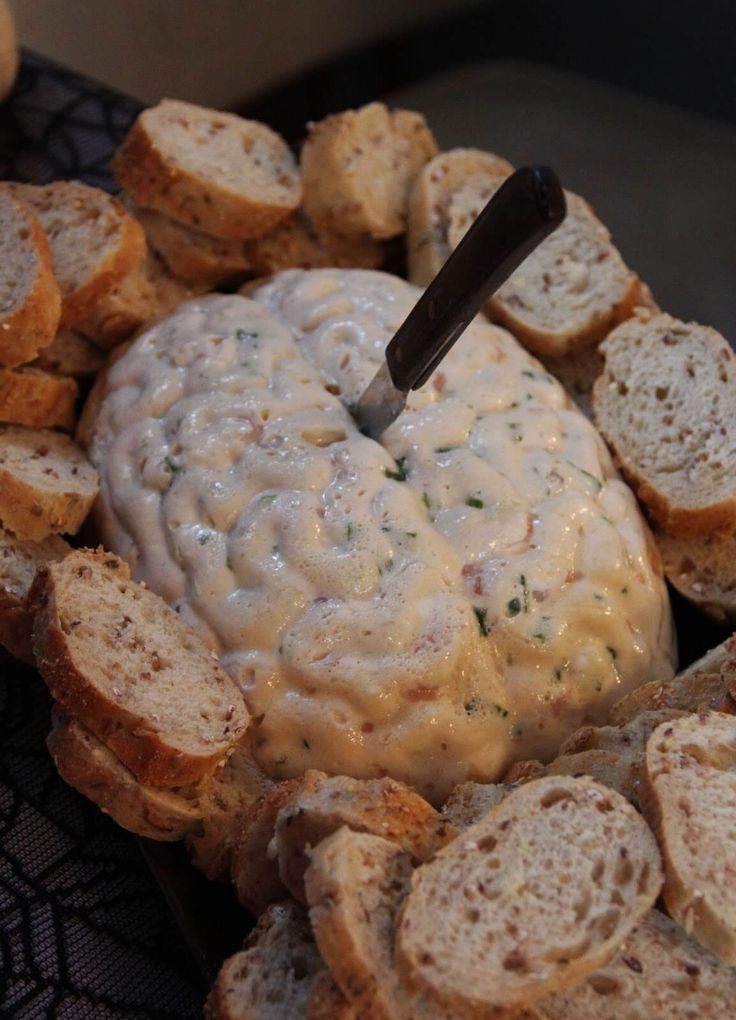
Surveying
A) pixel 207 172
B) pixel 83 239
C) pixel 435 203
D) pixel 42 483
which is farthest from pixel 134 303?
pixel 435 203

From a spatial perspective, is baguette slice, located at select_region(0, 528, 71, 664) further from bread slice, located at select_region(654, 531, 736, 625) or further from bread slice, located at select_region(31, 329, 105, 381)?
bread slice, located at select_region(654, 531, 736, 625)

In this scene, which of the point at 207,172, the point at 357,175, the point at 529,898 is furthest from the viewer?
the point at 357,175

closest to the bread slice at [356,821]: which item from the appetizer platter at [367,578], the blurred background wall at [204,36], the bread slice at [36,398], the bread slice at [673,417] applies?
the appetizer platter at [367,578]

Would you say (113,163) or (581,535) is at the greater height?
(113,163)

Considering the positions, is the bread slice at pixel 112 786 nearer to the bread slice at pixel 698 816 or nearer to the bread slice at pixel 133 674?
the bread slice at pixel 133 674

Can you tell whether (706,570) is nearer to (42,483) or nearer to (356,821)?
(356,821)

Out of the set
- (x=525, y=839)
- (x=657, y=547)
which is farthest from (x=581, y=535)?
(x=525, y=839)

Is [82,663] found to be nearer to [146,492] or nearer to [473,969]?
[146,492]
